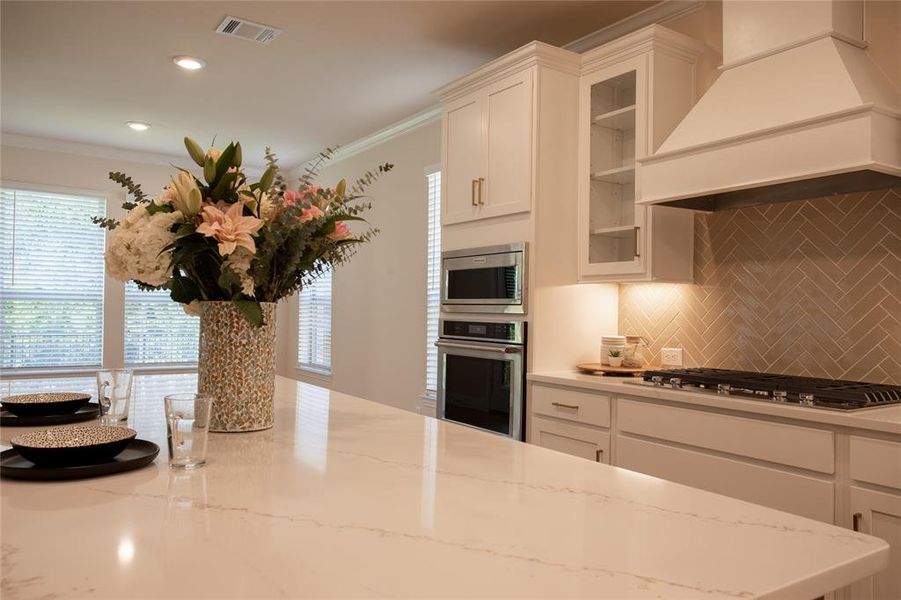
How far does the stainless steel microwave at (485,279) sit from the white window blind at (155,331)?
361 centimetres

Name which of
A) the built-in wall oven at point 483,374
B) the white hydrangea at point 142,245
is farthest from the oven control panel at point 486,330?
the white hydrangea at point 142,245

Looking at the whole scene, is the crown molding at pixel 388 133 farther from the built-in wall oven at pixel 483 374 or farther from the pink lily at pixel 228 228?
the pink lily at pixel 228 228

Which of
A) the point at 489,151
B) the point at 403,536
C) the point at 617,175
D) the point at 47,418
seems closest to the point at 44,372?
the point at 489,151

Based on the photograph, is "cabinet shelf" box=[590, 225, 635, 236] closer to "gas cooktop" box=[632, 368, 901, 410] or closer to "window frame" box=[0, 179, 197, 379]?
"gas cooktop" box=[632, 368, 901, 410]

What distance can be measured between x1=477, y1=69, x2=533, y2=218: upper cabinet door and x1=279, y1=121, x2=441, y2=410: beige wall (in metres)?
1.35

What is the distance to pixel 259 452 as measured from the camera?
1252 mm

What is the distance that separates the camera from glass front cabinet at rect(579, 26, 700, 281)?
3.00 meters

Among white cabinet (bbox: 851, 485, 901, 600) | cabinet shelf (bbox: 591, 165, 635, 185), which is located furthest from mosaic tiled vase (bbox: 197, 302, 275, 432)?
cabinet shelf (bbox: 591, 165, 635, 185)

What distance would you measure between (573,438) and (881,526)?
1.24 meters

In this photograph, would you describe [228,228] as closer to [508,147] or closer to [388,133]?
[508,147]

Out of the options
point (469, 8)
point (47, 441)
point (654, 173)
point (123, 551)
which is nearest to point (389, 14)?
point (469, 8)

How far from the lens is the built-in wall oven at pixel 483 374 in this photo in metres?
3.19

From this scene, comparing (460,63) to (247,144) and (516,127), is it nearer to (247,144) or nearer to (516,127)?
(516,127)

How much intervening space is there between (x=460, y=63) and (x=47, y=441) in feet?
10.9
